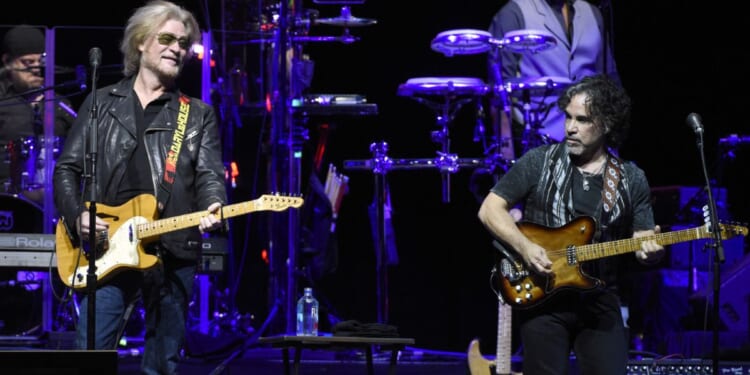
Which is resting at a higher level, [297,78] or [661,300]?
[297,78]

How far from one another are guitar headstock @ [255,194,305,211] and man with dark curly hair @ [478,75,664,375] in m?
1.08

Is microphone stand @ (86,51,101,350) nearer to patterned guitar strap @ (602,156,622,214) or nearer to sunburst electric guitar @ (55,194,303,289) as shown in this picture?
sunburst electric guitar @ (55,194,303,289)

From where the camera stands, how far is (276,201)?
18.7 ft

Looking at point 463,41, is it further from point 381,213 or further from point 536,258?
point 536,258

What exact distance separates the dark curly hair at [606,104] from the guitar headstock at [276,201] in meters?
1.50

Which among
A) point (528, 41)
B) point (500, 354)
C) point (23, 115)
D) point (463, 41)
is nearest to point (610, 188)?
point (500, 354)

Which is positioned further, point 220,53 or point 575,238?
point 220,53

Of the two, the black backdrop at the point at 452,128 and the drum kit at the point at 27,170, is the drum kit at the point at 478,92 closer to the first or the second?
the black backdrop at the point at 452,128

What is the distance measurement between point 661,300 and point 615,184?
484 cm

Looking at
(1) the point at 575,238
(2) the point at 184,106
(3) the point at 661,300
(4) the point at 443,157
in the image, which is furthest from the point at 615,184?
(3) the point at 661,300

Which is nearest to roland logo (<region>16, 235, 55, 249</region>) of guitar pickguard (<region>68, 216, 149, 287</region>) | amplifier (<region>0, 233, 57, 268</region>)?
amplifier (<region>0, 233, 57, 268</region>)

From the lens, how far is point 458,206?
11383mm

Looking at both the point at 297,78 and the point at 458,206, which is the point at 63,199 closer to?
the point at 297,78

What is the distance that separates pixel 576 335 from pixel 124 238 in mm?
2254
